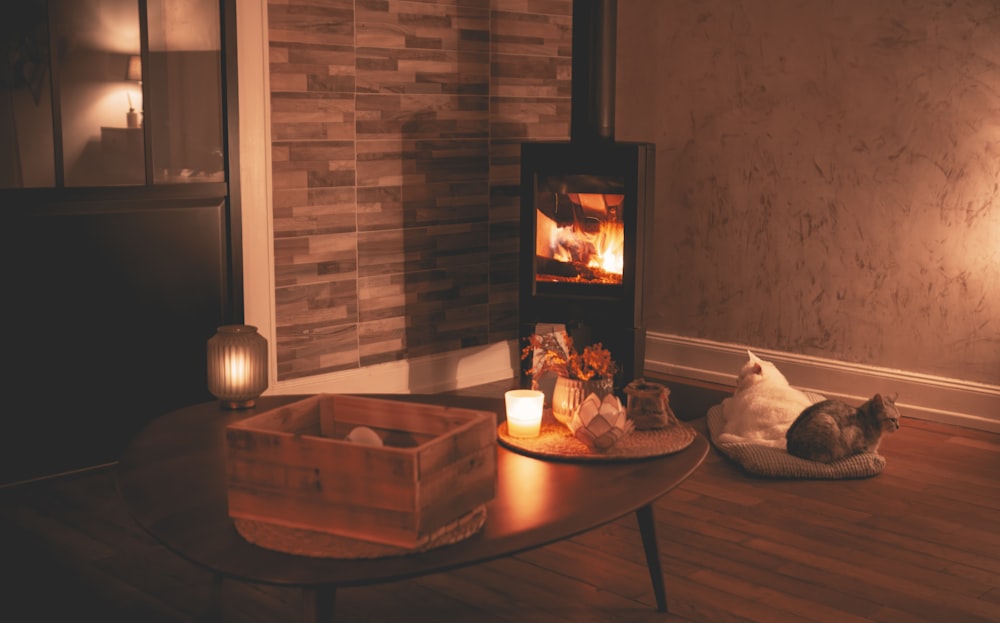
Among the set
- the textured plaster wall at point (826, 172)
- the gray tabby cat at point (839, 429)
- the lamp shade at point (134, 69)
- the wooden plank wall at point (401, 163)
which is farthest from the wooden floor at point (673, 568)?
the lamp shade at point (134, 69)

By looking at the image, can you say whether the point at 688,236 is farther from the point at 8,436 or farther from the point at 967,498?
the point at 8,436

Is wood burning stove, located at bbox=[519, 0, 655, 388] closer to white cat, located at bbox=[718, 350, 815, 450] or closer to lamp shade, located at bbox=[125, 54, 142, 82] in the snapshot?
white cat, located at bbox=[718, 350, 815, 450]

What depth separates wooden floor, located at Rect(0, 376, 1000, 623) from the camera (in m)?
2.38

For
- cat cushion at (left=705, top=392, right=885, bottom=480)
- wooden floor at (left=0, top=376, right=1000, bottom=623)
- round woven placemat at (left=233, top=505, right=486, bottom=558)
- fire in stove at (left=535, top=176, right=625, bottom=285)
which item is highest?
fire in stove at (left=535, top=176, right=625, bottom=285)

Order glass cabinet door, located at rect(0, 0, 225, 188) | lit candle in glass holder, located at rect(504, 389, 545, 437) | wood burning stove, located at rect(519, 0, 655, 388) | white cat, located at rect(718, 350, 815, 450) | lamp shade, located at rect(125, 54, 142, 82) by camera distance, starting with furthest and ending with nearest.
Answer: wood burning stove, located at rect(519, 0, 655, 388), white cat, located at rect(718, 350, 815, 450), lamp shade, located at rect(125, 54, 142, 82), glass cabinet door, located at rect(0, 0, 225, 188), lit candle in glass holder, located at rect(504, 389, 545, 437)

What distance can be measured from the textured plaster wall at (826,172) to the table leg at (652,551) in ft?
6.91

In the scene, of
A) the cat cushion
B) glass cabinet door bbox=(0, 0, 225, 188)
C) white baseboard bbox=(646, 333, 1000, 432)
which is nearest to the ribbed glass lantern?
glass cabinet door bbox=(0, 0, 225, 188)

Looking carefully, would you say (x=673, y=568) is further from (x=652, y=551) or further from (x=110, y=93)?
(x=110, y=93)

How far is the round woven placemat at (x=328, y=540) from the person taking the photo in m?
1.64

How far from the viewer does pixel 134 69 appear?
3.26 metres

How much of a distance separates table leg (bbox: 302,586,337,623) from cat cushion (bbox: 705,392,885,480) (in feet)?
6.52

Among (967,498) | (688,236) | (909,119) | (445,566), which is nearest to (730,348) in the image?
(688,236)

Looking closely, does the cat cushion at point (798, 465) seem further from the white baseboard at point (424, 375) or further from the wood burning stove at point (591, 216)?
the white baseboard at point (424, 375)

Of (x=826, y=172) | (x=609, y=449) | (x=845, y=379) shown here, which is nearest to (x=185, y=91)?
(x=609, y=449)
